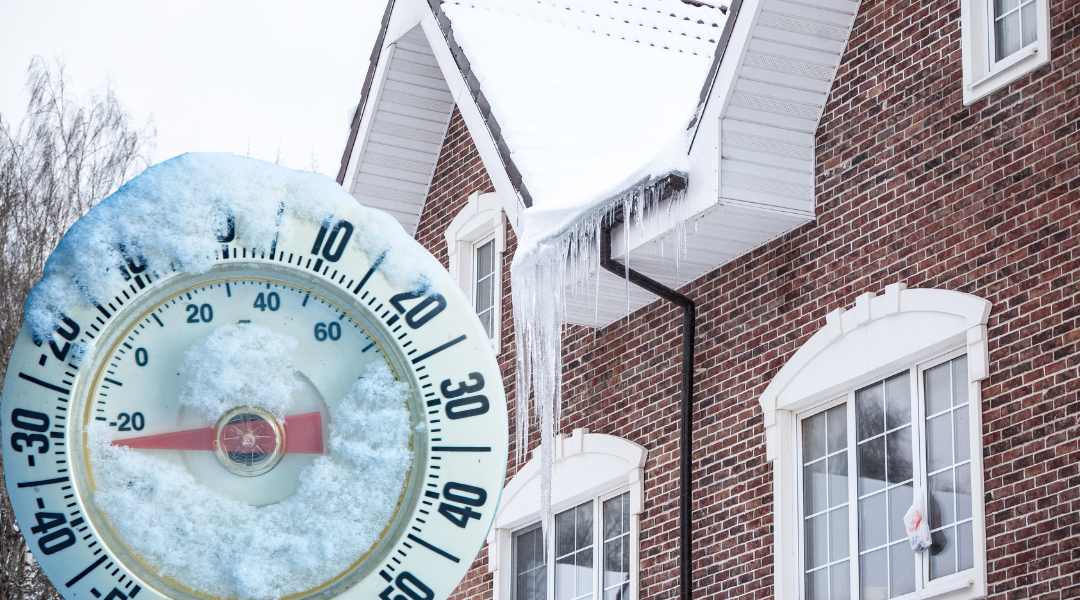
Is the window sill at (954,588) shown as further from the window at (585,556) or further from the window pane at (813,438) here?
the window at (585,556)

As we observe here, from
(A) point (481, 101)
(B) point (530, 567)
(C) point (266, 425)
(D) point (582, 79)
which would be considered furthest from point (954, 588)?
(D) point (582, 79)

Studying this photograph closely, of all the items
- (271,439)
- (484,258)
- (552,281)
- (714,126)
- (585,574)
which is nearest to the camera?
(271,439)

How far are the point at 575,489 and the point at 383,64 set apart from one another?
4746 millimetres

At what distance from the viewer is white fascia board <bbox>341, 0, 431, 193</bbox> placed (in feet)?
42.8

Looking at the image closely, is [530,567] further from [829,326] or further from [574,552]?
[829,326]

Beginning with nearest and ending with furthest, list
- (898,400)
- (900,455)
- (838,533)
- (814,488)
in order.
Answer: (900,455) < (898,400) < (838,533) < (814,488)

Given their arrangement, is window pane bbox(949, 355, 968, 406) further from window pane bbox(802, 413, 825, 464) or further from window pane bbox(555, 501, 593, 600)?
window pane bbox(555, 501, 593, 600)

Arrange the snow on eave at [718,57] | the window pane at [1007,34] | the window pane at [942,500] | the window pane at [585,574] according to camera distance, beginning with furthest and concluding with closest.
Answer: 1. the window pane at [585,574]
2. the snow on eave at [718,57]
3. the window pane at [1007,34]
4. the window pane at [942,500]

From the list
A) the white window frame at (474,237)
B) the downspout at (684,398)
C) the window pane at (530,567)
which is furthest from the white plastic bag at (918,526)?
the white window frame at (474,237)

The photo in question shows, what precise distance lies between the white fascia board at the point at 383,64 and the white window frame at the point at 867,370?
5365 millimetres

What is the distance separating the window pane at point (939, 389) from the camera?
7.98 meters

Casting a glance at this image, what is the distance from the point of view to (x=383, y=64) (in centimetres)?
1352

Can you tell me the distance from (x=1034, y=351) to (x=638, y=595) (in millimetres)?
3596

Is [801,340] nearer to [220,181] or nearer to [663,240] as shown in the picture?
[663,240]
